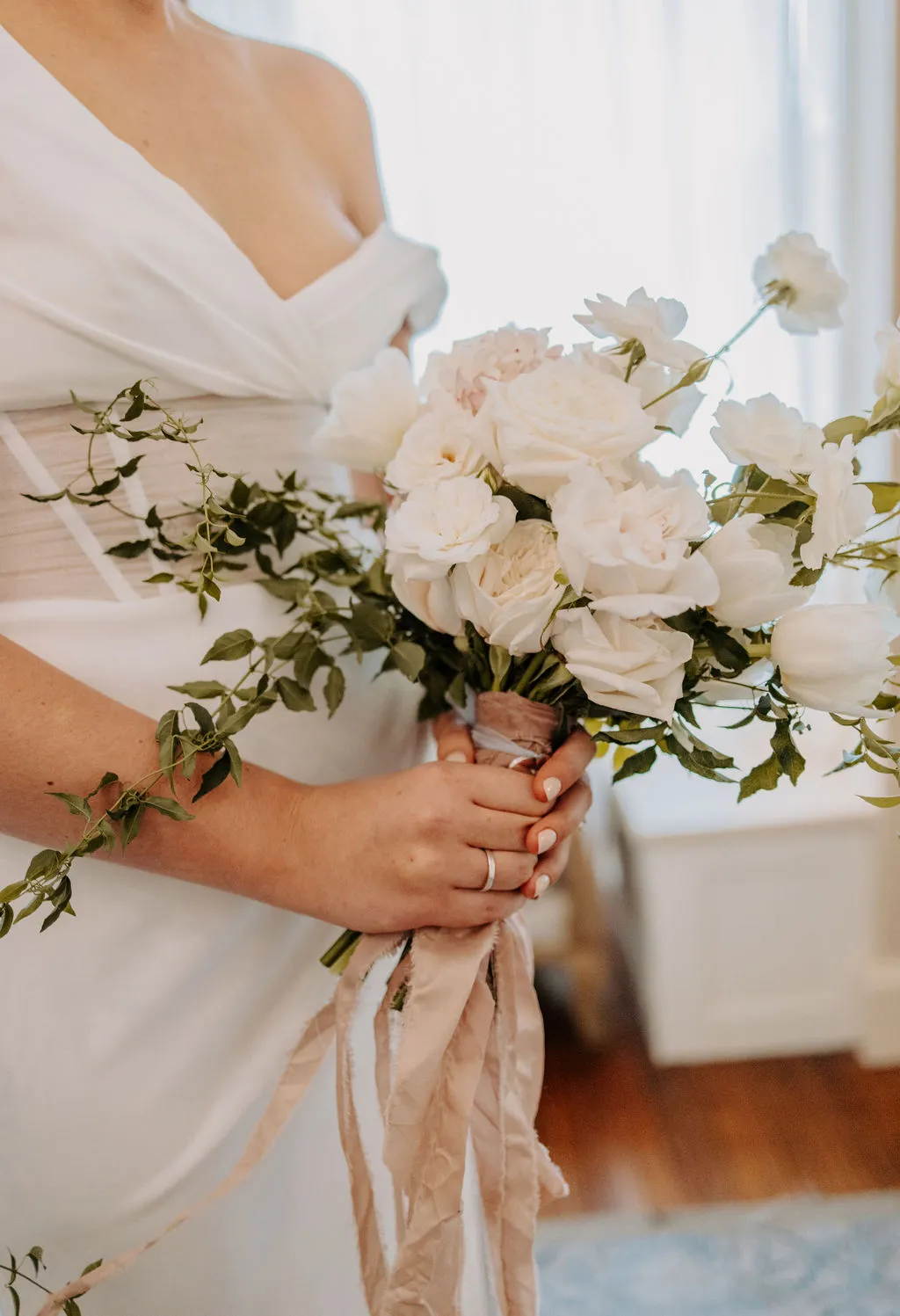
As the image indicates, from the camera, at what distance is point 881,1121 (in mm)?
2037

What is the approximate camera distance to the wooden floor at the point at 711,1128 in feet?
6.30

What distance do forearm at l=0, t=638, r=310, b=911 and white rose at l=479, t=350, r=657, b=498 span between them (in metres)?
0.30

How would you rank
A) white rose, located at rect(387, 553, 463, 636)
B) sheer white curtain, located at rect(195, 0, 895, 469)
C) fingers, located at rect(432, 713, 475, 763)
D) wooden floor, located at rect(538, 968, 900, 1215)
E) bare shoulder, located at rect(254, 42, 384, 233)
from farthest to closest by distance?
sheer white curtain, located at rect(195, 0, 895, 469)
wooden floor, located at rect(538, 968, 900, 1215)
bare shoulder, located at rect(254, 42, 384, 233)
fingers, located at rect(432, 713, 475, 763)
white rose, located at rect(387, 553, 463, 636)

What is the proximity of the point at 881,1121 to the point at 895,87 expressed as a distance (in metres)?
2.03

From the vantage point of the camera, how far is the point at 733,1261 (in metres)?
1.77

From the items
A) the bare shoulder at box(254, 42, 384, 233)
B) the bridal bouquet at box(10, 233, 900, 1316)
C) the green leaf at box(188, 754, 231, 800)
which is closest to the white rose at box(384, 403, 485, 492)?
the bridal bouquet at box(10, 233, 900, 1316)


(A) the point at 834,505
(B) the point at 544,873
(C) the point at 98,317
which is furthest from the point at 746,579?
(C) the point at 98,317

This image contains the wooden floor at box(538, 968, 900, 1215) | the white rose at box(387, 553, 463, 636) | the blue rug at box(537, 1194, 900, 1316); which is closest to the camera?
the white rose at box(387, 553, 463, 636)

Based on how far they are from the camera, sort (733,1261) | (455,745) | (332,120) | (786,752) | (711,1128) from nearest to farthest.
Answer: (786,752)
(455,745)
(332,120)
(733,1261)
(711,1128)

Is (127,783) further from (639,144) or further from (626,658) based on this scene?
(639,144)

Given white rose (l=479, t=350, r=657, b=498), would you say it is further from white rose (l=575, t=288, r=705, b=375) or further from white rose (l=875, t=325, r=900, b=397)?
white rose (l=875, t=325, r=900, b=397)

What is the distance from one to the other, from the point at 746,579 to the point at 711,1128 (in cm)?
180

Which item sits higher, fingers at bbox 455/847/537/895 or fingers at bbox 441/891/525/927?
fingers at bbox 455/847/537/895

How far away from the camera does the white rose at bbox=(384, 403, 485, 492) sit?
65 centimetres
